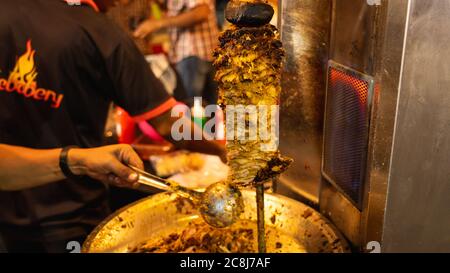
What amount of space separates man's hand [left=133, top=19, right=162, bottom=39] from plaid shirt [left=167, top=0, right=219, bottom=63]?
1.32 ft

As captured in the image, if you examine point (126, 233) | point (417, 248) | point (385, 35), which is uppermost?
point (385, 35)

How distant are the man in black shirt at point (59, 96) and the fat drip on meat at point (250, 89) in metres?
1.07

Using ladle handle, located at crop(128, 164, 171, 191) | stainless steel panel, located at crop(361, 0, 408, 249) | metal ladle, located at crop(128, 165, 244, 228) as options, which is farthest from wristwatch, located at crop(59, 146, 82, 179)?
stainless steel panel, located at crop(361, 0, 408, 249)

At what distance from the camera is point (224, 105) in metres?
1.55

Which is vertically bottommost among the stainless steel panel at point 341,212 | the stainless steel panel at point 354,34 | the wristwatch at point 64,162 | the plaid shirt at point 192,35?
the stainless steel panel at point 341,212

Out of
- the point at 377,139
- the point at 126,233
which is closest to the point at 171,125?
the point at 126,233

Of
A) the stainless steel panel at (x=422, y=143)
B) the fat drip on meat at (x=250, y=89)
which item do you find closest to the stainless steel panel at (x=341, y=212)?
the stainless steel panel at (x=422, y=143)

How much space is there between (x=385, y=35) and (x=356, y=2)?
0.76 ft

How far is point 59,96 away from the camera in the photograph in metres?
2.39

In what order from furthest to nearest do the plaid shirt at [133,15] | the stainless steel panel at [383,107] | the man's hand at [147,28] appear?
the man's hand at [147,28] < the plaid shirt at [133,15] < the stainless steel panel at [383,107]

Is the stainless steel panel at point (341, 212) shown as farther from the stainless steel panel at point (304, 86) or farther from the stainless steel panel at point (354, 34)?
the stainless steel panel at point (354, 34)

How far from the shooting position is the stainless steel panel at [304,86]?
6.01 feet

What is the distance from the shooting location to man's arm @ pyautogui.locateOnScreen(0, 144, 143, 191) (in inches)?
75.2
